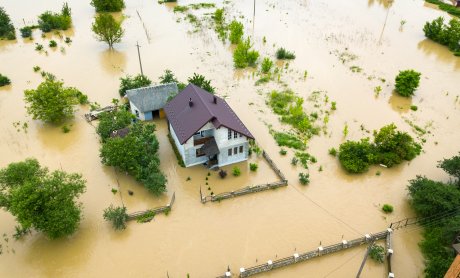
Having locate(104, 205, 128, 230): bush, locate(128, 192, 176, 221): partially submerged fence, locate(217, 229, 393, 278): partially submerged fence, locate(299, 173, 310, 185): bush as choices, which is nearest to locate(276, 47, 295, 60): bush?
locate(299, 173, 310, 185): bush

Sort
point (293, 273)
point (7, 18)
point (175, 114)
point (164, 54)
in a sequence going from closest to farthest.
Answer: point (293, 273)
point (175, 114)
point (164, 54)
point (7, 18)

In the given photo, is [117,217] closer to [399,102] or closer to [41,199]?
[41,199]

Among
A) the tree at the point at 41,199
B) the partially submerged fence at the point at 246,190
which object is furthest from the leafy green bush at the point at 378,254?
the tree at the point at 41,199

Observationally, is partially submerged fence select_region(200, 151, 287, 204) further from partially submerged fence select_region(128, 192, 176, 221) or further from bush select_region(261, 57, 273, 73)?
bush select_region(261, 57, 273, 73)

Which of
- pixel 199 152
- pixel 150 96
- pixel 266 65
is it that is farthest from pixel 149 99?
pixel 266 65

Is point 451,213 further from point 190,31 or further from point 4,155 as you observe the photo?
point 190,31

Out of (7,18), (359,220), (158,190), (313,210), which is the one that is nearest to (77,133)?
(158,190)

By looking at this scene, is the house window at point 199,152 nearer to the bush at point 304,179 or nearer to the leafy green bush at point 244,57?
the bush at point 304,179
